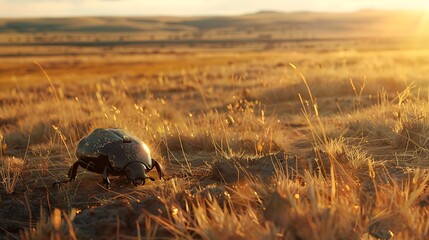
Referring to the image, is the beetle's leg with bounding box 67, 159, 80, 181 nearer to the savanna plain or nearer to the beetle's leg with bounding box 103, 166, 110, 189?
the savanna plain

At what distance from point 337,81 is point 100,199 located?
862 cm

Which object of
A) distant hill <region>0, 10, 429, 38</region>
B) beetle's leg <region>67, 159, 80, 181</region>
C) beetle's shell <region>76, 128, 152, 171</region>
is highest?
beetle's shell <region>76, 128, 152, 171</region>

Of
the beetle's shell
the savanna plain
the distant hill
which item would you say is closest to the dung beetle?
the beetle's shell

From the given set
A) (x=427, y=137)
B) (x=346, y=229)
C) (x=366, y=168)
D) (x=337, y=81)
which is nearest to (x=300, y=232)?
(x=346, y=229)

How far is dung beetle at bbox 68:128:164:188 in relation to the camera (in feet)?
14.2

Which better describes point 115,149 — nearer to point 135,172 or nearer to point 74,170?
point 135,172

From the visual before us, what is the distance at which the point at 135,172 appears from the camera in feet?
14.1

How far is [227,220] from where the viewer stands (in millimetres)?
2799

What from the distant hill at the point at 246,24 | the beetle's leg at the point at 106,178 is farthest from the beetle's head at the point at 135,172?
the distant hill at the point at 246,24

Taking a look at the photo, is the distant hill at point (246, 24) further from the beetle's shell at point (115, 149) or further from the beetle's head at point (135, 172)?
the beetle's head at point (135, 172)

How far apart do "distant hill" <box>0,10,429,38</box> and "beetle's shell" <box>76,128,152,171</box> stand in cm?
11410

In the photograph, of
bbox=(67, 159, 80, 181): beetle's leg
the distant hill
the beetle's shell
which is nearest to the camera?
the beetle's shell

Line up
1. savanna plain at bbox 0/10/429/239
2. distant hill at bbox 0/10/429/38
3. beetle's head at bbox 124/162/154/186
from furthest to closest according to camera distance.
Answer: distant hill at bbox 0/10/429/38 → beetle's head at bbox 124/162/154/186 → savanna plain at bbox 0/10/429/239

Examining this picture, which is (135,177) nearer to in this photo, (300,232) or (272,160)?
(272,160)
